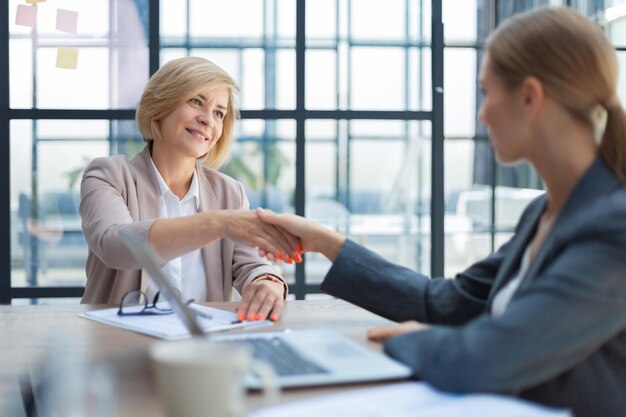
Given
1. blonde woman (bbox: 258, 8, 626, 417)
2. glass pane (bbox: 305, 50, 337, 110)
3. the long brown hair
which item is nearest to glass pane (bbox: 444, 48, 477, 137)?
glass pane (bbox: 305, 50, 337, 110)

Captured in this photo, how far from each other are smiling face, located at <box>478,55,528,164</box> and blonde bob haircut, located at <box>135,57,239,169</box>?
1.35 m

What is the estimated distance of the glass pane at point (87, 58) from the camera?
13.3ft

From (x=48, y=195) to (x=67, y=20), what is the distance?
926 millimetres

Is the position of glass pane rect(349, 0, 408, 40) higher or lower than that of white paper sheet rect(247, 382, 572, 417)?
higher

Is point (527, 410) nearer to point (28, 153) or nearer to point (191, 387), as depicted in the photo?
point (191, 387)

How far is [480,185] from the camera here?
4.82m

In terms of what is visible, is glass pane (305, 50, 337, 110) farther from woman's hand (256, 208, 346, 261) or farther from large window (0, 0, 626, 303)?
woman's hand (256, 208, 346, 261)

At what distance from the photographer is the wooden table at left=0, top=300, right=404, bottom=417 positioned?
1.13 meters

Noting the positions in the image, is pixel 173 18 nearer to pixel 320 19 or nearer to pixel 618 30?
pixel 320 19

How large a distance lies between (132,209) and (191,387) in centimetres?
162

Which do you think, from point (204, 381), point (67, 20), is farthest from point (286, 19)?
point (204, 381)

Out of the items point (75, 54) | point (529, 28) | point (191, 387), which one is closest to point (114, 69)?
point (75, 54)

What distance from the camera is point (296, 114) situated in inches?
164

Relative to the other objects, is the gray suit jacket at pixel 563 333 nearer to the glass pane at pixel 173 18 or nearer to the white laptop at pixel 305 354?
the white laptop at pixel 305 354
